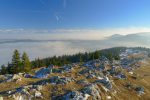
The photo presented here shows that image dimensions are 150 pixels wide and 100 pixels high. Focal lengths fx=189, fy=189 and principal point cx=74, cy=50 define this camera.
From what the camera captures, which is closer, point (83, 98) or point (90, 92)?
point (83, 98)

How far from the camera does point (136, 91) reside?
192 ft

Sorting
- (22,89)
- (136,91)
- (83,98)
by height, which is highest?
(22,89)

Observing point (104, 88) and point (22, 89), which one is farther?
point (104, 88)

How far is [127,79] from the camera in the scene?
68438 millimetres

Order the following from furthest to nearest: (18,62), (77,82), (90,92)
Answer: (18,62)
(77,82)
(90,92)

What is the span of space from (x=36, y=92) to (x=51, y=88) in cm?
506

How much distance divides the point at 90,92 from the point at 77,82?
817 cm

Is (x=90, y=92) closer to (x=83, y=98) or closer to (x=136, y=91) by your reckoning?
(x=83, y=98)

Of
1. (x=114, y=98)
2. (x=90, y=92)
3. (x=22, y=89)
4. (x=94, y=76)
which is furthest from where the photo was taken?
(x=94, y=76)

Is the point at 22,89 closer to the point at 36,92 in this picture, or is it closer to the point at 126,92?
the point at 36,92

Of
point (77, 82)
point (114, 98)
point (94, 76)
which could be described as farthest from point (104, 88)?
point (94, 76)

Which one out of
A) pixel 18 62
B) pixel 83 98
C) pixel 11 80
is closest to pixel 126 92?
pixel 83 98

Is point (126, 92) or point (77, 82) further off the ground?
point (77, 82)

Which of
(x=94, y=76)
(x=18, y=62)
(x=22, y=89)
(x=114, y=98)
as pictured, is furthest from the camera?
(x=18, y=62)
